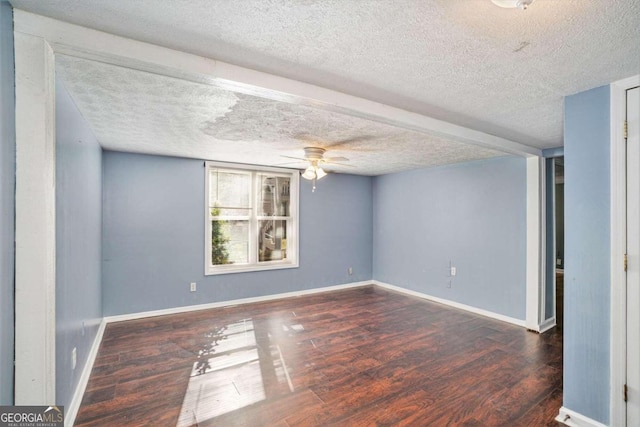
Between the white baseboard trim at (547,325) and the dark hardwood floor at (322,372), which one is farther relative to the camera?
the white baseboard trim at (547,325)

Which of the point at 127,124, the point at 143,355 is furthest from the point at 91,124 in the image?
the point at 143,355

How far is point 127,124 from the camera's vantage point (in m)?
2.66

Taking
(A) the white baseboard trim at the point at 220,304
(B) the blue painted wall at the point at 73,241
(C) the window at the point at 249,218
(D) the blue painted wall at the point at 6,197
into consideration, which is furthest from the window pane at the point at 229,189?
(D) the blue painted wall at the point at 6,197

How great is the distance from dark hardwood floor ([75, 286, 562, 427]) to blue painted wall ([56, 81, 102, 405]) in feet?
1.26

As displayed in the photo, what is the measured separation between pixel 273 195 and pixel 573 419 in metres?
4.37

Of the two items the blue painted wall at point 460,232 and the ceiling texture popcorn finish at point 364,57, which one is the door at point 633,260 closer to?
the ceiling texture popcorn finish at point 364,57

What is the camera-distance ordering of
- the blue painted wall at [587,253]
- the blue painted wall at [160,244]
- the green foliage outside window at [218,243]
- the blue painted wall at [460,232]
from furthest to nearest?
the green foliage outside window at [218,243], the blue painted wall at [460,232], the blue painted wall at [160,244], the blue painted wall at [587,253]

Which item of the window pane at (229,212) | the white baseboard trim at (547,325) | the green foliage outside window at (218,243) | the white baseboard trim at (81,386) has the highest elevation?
the window pane at (229,212)

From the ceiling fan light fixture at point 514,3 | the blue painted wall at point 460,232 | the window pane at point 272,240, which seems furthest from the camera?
the window pane at point 272,240

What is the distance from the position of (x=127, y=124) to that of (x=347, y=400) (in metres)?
3.03

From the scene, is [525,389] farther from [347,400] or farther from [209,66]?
[209,66]

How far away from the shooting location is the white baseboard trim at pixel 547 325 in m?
3.60

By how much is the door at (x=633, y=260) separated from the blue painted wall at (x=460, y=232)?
2129 mm

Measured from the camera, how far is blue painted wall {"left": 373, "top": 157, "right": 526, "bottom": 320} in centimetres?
388
